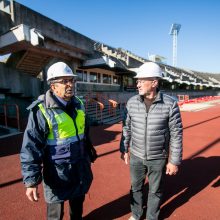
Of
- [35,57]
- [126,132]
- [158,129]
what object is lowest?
[126,132]

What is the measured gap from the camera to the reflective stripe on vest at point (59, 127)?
94.4 inches

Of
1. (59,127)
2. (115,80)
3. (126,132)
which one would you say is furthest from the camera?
(115,80)

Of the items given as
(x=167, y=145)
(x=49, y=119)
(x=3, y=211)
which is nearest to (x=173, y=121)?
(x=167, y=145)

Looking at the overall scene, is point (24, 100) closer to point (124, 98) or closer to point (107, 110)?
point (107, 110)

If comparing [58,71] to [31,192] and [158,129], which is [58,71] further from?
[158,129]

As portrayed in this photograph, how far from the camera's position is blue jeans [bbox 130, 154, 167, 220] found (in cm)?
302

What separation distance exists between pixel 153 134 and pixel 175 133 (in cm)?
28

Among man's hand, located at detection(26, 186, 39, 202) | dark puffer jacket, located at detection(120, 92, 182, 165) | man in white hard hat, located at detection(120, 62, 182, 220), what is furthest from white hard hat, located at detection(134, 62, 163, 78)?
man's hand, located at detection(26, 186, 39, 202)

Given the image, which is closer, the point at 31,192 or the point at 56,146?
the point at 31,192

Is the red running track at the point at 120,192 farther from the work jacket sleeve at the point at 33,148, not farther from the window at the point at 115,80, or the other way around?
the window at the point at 115,80

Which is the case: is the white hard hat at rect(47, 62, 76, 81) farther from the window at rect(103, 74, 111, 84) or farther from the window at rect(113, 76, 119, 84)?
the window at rect(113, 76, 119, 84)

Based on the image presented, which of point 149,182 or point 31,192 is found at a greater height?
point 31,192

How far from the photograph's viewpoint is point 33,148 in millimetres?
2342

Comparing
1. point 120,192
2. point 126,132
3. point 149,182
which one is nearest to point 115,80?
point 120,192
